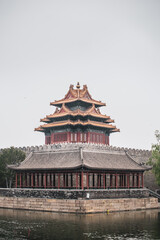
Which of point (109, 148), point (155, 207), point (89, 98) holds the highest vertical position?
point (89, 98)

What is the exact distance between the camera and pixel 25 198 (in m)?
54.0

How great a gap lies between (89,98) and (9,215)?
32.7 m

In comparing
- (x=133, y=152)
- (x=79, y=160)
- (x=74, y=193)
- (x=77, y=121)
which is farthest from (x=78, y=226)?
(x=133, y=152)

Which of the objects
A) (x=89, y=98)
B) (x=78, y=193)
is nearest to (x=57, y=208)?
(x=78, y=193)

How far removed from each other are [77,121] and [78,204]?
23871mm

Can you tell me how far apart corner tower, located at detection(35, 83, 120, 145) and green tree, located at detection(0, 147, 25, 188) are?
819 centimetres

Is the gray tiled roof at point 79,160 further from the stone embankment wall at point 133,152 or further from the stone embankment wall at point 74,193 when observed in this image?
the stone embankment wall at point 74,193

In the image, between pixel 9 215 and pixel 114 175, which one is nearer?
pixel 9 215

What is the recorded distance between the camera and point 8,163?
62.9m

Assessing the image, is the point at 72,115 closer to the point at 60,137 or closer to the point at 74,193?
the point at 60,137

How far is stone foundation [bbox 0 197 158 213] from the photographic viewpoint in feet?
157

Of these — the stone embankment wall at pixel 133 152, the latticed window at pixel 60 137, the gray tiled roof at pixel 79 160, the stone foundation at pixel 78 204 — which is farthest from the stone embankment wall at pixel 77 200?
the latticed window at pixel 60 137

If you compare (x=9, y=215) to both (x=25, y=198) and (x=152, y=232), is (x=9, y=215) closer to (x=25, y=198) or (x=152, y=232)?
(x=25, y=198)

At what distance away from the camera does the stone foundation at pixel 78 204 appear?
1879 inches
